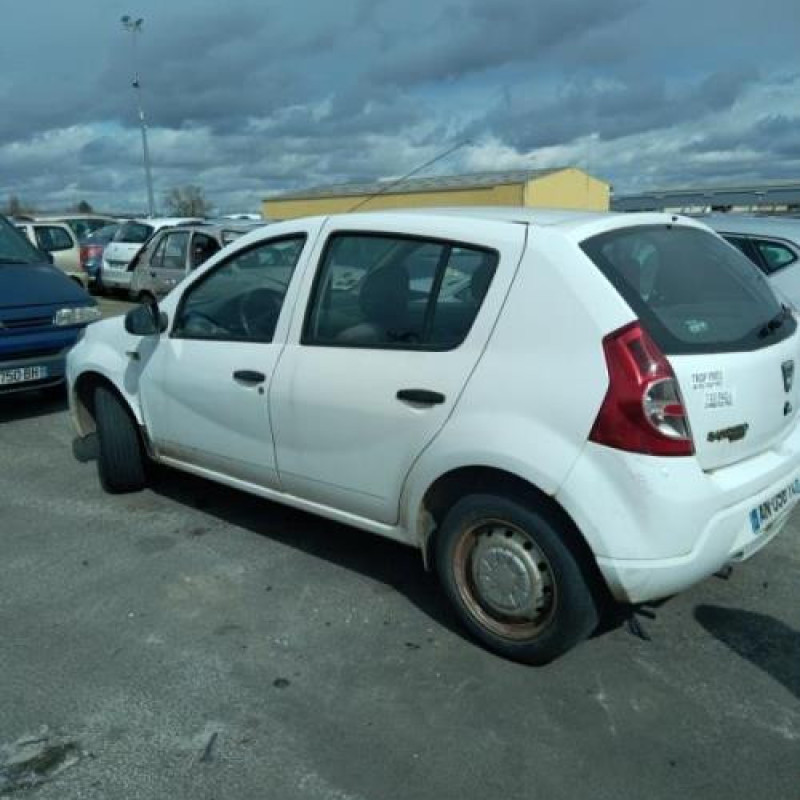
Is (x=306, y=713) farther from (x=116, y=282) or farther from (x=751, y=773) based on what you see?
(x=116, y=282)

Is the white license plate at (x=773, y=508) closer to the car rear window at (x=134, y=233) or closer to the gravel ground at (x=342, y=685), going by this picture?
the gravel ground at (x=342, y=685)

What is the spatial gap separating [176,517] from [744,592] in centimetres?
304

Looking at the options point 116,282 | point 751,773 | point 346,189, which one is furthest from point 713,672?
point 346,189

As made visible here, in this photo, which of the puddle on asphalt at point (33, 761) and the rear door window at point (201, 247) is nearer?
the puddle on asphalt at point (33, 761)

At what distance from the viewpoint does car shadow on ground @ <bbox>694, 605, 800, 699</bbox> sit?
305cm

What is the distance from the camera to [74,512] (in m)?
4.74

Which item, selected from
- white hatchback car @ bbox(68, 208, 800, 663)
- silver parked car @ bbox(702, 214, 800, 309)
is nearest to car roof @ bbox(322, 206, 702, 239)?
white hatchback car @ bbox(68, 208, 800, 663)

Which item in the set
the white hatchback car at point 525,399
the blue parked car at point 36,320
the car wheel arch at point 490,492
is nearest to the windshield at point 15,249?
the blue parked car at point 36,320

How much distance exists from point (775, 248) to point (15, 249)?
22.8 feet

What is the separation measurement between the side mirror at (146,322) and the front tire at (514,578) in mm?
2068

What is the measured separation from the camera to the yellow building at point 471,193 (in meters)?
30.7

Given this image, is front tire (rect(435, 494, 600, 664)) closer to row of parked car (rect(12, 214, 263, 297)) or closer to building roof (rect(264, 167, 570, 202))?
row of parked car (rect(12, 214, 263, 297))

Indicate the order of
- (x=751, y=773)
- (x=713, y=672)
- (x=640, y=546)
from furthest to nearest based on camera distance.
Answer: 1. (x=713, y=672)
2. (x=640, y=546)
3. (x=751, y=773)

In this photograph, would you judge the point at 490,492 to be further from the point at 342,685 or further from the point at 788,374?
the point at 788,374
